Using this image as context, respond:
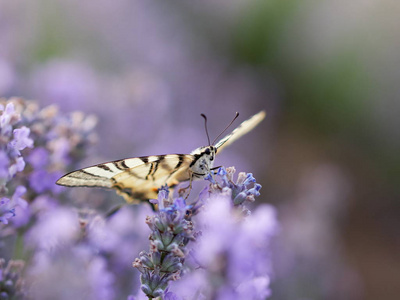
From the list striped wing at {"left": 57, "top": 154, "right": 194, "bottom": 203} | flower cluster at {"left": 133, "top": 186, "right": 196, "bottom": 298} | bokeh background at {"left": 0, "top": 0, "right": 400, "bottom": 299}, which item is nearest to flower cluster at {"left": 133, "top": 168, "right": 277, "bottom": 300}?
flower cluster at {"left": 133, "top": 186, "right": 196, "bottom": 298}

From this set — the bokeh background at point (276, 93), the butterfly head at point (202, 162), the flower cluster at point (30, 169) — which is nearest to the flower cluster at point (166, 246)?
the flower cluster at point (30, 169)

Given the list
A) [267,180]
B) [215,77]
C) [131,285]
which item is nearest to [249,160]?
[267,180]

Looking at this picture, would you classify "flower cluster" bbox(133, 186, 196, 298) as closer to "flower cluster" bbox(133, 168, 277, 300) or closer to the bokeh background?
"flower cluster" bbox(133, 168, 277, 300)

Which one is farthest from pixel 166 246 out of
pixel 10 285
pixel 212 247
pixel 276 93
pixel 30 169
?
pixel 276 93

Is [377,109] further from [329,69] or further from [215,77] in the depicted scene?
[215,77]

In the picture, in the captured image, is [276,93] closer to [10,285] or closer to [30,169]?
[30,169]

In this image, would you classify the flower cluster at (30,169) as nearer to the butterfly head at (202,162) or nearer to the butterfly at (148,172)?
the butterfly at (148,172)
